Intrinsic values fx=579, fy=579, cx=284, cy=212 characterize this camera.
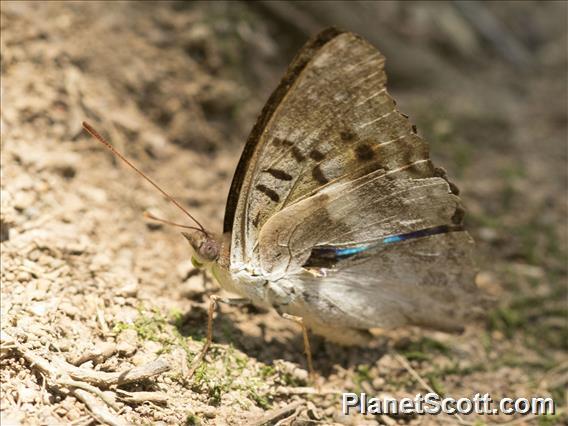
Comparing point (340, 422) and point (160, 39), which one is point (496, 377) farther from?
point (160, 39)

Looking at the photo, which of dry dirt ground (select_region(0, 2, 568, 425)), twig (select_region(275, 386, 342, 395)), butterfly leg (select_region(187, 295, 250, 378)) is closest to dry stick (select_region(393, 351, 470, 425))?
dry dirt ground (select_region(0, 2, 568, 425))

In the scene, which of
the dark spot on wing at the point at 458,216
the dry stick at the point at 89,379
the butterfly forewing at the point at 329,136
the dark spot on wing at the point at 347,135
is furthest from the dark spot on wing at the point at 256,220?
the dark spot on wing at the point at 458,216

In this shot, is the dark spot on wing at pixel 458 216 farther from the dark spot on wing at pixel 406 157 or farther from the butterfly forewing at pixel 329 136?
the dark spot on wing at pixel 406 157

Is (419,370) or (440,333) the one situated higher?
(440,333)

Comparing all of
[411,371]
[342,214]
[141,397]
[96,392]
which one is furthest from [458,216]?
[96,392]

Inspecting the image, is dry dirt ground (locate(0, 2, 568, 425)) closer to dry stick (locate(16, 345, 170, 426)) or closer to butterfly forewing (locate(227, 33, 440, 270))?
dry stick (locate(16, 345, 170, 426))

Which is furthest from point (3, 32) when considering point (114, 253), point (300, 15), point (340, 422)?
point (340, 422)
